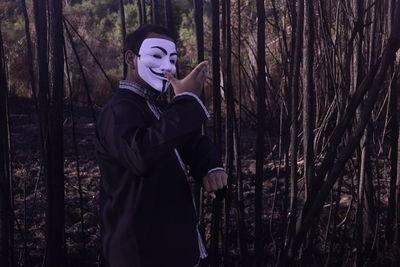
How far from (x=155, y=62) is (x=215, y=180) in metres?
0.33

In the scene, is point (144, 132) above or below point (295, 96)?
below

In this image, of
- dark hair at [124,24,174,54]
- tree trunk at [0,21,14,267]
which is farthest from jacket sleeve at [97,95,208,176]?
tree trunk at [0,21,14,267]

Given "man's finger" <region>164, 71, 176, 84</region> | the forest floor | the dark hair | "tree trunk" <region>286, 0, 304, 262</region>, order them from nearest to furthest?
"man's finger" <region>164, 71, 176, 84</region>
the dark hair
"tree trunk" <region>286, 0, 304, 262</region>
the forest floor

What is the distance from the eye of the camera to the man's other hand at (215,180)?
1305mm

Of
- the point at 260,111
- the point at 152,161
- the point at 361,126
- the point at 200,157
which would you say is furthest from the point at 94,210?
the point at 152,161

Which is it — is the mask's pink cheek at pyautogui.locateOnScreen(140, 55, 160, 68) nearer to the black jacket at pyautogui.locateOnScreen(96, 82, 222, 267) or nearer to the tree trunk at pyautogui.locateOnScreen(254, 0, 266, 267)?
the black jacket at pyautogui.locateOnScreen(96, 82, 222, 267)

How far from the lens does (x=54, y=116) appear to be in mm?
1658

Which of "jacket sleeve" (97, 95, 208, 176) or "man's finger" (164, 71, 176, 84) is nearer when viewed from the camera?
"jacket sleeve" (97, 95, 208, 176)

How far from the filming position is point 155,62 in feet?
4.42

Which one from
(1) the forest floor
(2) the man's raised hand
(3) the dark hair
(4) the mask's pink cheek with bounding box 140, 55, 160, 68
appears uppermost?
(3) the dark hair

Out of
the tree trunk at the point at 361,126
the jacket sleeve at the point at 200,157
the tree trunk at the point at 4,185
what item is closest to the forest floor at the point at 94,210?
the tree trunk at the point at 4,185

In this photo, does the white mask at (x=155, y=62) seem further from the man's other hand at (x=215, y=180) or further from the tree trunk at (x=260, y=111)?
the tree trunk at (x=260, y=111)

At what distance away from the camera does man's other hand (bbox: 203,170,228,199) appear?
130 cm

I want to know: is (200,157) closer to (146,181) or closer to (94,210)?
(146,181)
